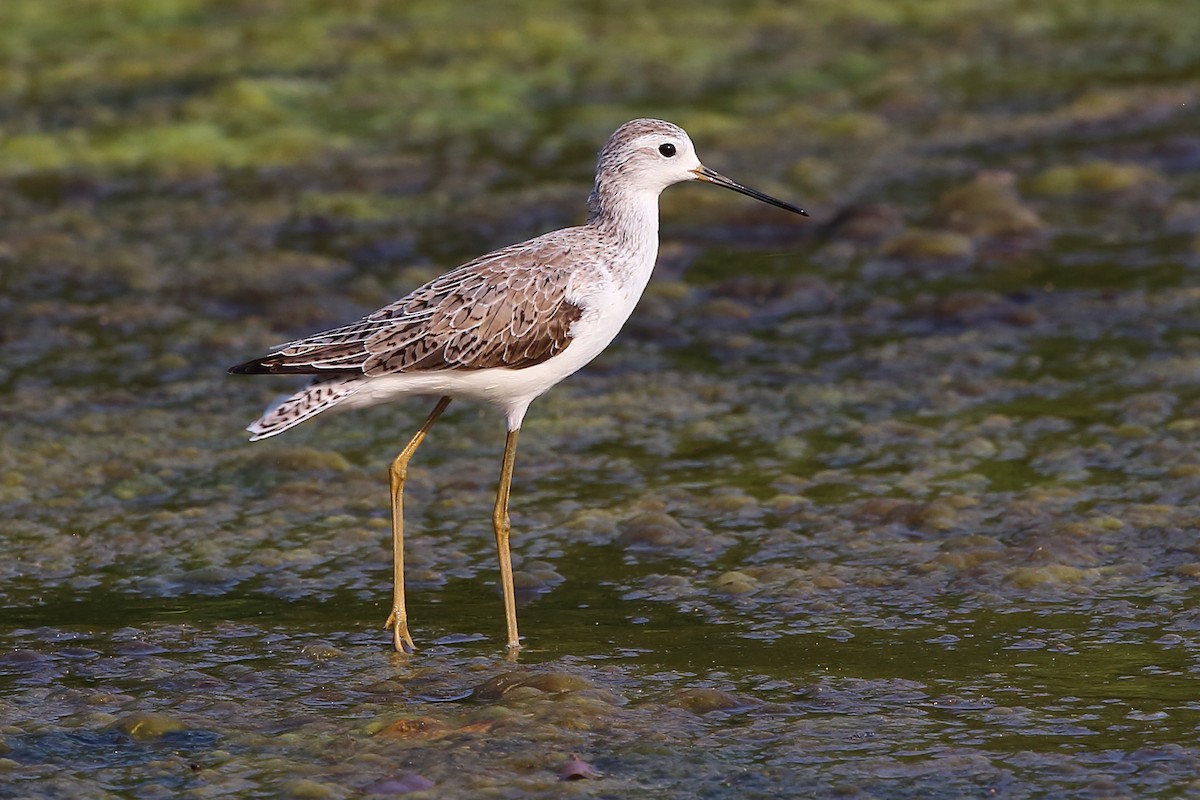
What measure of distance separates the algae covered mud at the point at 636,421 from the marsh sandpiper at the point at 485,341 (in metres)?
0.62

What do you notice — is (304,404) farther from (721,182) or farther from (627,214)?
(721,182)

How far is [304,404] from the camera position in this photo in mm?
5449

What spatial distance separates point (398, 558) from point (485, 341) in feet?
2.38

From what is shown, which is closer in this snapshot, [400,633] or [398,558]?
[400,633]

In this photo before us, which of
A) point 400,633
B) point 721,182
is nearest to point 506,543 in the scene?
point 400,633

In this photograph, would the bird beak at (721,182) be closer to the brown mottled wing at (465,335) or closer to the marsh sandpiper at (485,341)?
the marsh sandpiper at (485,341)

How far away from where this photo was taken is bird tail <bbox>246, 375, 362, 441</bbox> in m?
5.38

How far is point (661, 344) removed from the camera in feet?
26.5

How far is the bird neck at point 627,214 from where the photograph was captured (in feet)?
19.0

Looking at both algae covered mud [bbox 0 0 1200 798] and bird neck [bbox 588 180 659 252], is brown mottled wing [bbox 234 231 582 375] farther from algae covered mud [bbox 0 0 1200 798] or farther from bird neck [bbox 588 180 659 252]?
algae covered mud [bbox 0 0 1200 798]

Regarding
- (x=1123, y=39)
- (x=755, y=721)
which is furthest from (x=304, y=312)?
(x=1123, y=39)

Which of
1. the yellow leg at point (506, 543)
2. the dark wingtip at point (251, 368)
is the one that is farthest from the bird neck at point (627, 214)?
the dark wingtip at point (251, 368)

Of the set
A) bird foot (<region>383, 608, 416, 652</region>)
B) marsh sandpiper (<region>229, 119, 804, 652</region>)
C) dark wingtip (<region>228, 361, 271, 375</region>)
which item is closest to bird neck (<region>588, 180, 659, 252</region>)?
marsh sandpiper (<region>229, 119, 804, 652</region>)

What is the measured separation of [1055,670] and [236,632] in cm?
240
